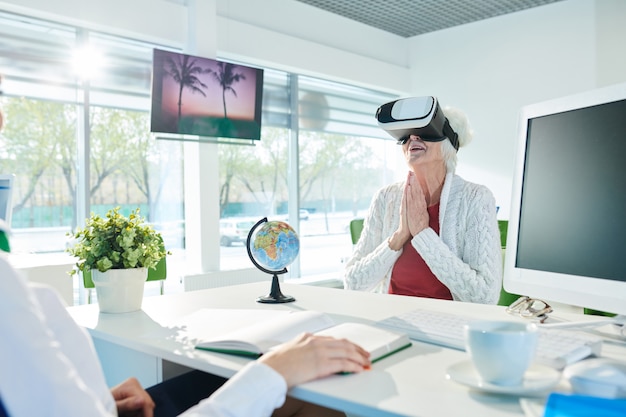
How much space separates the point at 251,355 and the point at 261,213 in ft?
16.8

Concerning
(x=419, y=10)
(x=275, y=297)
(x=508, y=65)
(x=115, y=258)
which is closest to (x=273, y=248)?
(x=275, y=297)

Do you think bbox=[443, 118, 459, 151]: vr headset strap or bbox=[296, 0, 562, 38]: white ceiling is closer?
bbox=[443, 118, 459, 151]: vr headset strap

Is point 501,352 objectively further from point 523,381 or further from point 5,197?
point 5,197

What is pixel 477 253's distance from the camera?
2232 millimetres

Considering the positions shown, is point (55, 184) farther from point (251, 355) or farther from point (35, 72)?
point (251, 355)

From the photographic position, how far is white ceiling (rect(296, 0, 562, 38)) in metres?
6.08

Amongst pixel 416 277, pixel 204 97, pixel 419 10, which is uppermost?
pixel 419 10

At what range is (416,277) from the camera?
2334mm

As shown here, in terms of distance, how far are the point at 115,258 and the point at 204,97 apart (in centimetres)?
375

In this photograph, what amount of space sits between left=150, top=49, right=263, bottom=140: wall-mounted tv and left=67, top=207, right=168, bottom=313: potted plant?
10.8 feet

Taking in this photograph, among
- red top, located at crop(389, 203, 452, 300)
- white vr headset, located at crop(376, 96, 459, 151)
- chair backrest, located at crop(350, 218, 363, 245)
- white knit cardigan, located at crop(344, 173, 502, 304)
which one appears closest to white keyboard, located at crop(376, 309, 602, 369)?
white knit cardigan, located at crop(344, 173, 502, 304)

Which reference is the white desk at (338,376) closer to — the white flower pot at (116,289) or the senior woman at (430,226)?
the white flower pot at (116,289)

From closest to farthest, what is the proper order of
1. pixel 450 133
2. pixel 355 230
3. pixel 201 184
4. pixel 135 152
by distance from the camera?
pixel 450 133, pixel 355 230, pixel 135 152, pixel 201 184

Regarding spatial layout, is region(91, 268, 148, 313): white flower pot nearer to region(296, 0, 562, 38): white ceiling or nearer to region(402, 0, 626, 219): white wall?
region(296, 0, 562, 38): white ceiling
